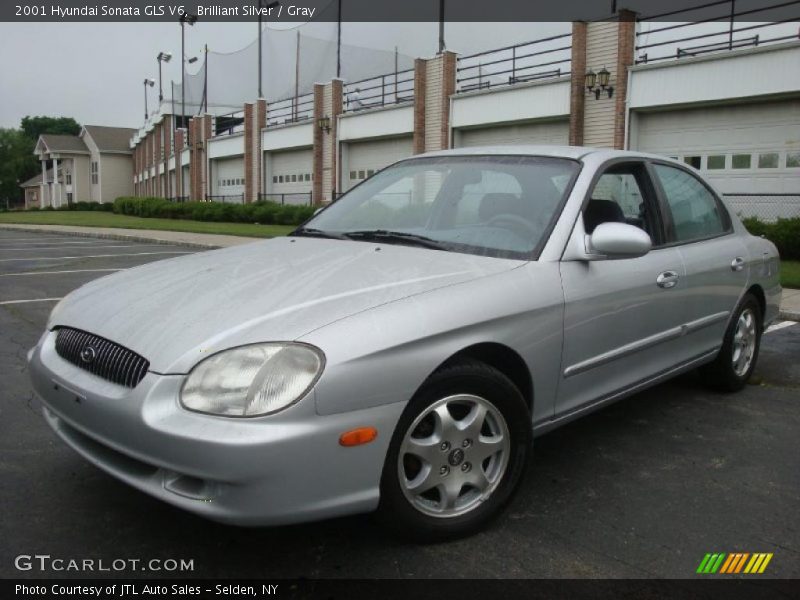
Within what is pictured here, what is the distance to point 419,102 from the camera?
27344 millimetres

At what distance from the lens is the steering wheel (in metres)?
3.35

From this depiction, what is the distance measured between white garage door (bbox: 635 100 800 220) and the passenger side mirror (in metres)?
15.4

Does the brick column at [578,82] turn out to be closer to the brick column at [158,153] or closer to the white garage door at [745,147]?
the white garage door at [745,147]

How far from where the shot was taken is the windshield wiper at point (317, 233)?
376cm

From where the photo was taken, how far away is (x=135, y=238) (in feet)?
67.4

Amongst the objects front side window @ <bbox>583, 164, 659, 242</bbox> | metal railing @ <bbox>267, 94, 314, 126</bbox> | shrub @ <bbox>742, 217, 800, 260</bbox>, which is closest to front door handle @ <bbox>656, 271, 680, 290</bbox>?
front side window @ <bbox>583, 164, 659, 242</bbox>

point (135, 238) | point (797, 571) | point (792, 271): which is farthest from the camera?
point (135, 238)

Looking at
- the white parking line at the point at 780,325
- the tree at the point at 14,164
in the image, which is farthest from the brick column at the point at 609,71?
the tree at the point at 14,164

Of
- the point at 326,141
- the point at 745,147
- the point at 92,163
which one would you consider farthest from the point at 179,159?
the point at 745,147

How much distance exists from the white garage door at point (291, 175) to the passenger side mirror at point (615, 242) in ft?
103

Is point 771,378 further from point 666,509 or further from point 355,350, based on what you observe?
point 355,350

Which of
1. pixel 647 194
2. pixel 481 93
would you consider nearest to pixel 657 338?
pixel 647 194

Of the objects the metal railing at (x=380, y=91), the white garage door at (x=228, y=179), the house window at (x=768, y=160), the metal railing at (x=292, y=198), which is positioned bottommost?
the metal railing at (x=292, y=198)

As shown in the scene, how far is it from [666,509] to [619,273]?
1.08m
